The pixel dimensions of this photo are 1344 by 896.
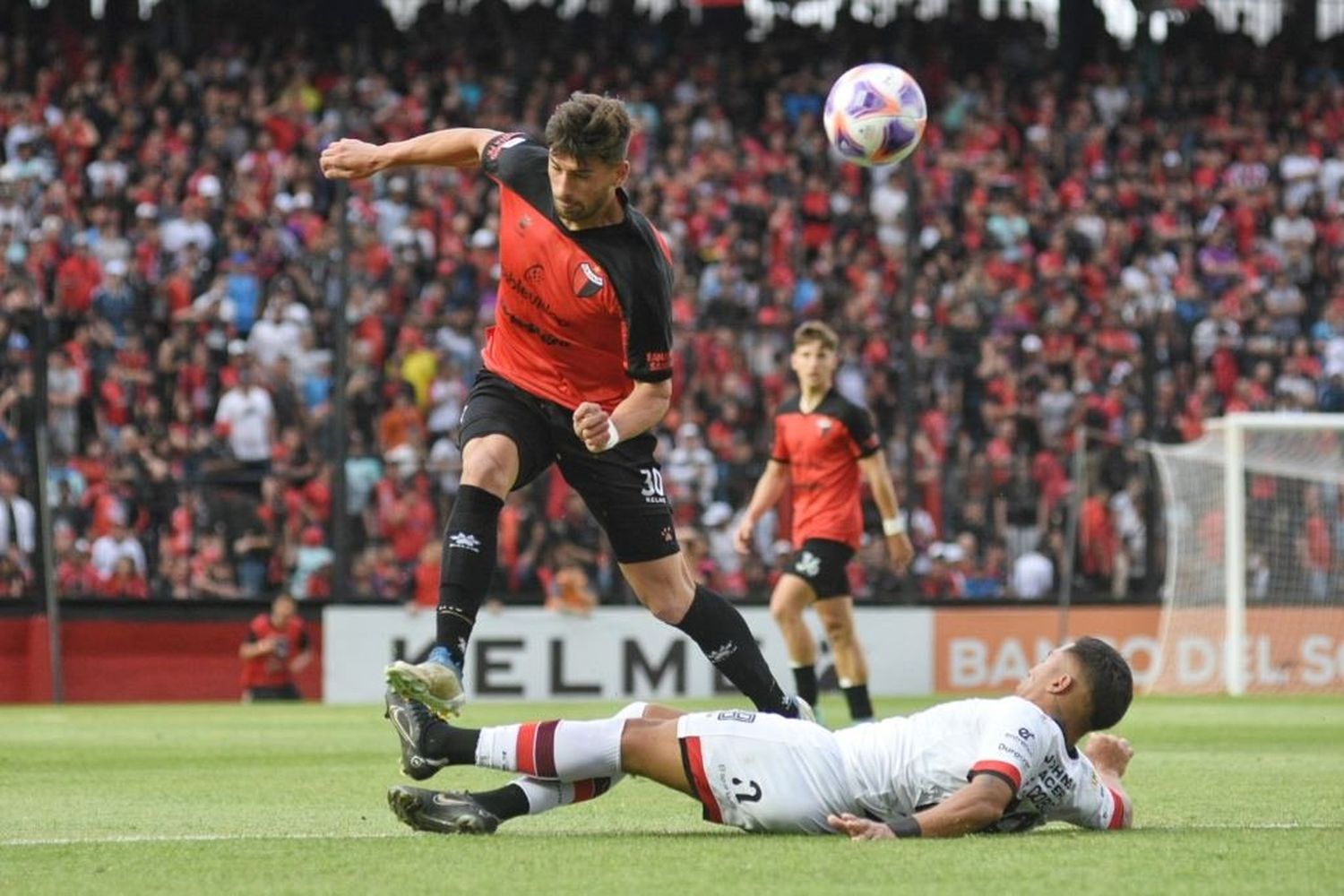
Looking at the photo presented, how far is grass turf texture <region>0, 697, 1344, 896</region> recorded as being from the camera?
5.46 meters

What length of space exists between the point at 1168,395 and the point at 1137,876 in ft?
51.7

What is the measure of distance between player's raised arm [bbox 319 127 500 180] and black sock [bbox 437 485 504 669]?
47.9 inches

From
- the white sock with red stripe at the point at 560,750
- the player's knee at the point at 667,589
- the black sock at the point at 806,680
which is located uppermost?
the player's knee at the point at 667,589

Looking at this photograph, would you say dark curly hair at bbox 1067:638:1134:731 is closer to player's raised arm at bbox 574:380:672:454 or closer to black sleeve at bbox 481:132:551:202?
player's raised arm at bbox 574:380:672:454

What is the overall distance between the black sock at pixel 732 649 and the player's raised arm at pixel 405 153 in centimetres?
179

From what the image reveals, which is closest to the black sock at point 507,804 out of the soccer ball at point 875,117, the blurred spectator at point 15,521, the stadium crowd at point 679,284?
the soccer ball at point 875,117

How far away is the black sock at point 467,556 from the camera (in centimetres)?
723

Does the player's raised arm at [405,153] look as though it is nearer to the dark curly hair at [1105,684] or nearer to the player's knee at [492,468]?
the player's knee at [492,468]

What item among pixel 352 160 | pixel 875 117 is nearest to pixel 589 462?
pixel 352 160

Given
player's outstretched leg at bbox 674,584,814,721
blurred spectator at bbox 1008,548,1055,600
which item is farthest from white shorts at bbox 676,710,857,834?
blurred spectator at bbox 1008,548,1055,600

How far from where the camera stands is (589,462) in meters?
7.57

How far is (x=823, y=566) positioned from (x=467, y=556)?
6.28 meters

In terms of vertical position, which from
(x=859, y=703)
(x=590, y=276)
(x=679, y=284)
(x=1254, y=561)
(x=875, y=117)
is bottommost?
(x=859, y=703)

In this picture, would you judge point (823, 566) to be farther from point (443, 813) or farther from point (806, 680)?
point (443, 813)
